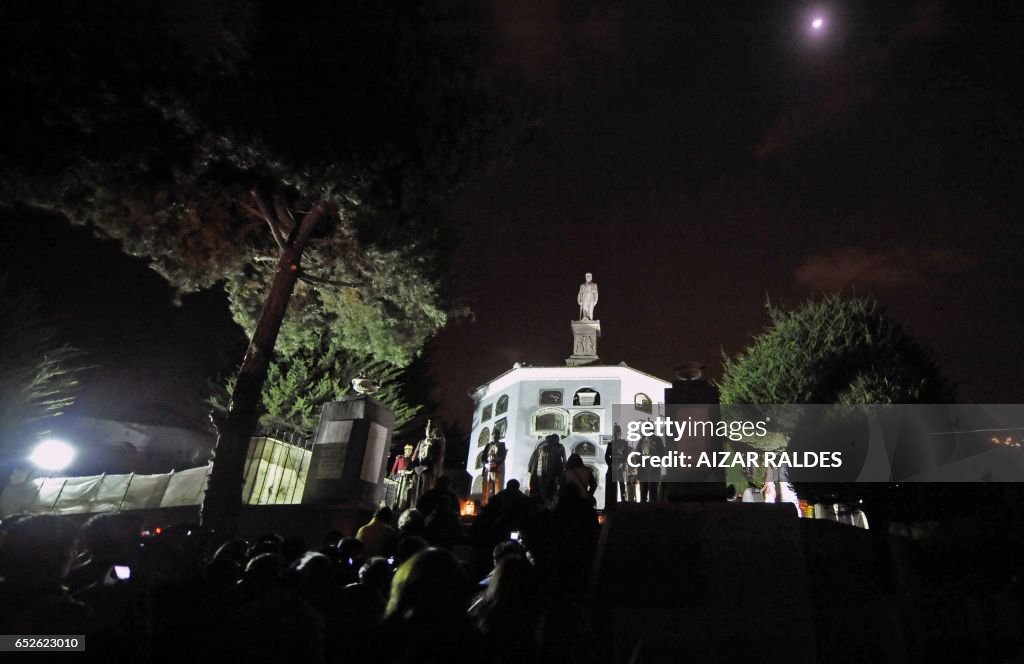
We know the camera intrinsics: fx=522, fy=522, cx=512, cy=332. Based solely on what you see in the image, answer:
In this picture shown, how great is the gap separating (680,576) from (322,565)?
2803mm

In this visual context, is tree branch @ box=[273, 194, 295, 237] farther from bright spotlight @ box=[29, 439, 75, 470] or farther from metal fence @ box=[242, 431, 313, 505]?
bright spotlight @ box=[29, 439, 75, 470]

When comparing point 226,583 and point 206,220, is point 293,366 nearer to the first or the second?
point 206,220

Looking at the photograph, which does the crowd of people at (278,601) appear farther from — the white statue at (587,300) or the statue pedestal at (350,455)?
the white statue at (587,300)

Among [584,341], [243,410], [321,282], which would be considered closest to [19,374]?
[321,282]

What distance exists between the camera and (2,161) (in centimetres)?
1020

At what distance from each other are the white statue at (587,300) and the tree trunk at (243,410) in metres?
31.1

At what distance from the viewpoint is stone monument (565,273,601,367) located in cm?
4072

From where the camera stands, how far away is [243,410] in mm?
10992

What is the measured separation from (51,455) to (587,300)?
33490 mm

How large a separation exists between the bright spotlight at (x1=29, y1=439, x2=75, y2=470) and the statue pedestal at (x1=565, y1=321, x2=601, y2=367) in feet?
97.2

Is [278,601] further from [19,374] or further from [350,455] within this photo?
[19,374]

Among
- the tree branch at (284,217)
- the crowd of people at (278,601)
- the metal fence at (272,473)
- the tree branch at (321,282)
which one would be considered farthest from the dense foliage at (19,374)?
the crowd of people at (278,601)

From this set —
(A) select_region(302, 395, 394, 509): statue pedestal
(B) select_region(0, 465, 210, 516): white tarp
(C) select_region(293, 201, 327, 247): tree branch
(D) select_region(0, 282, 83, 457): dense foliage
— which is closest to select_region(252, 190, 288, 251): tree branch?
(C) select_region(293, 201, 327, 247): tree branch

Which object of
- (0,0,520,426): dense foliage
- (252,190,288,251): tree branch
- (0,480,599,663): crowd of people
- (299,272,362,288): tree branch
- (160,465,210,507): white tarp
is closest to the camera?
(0,480,599,663): crowd of people
